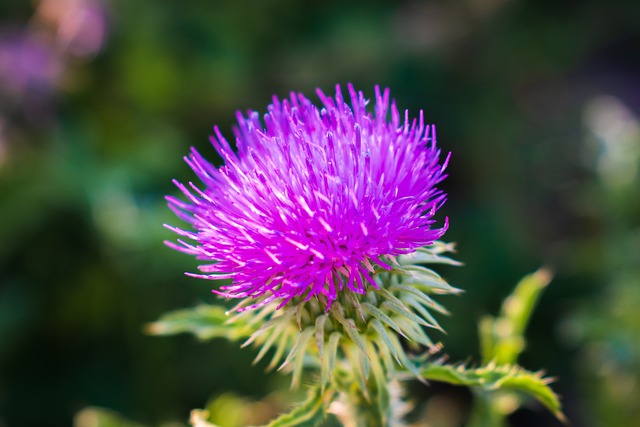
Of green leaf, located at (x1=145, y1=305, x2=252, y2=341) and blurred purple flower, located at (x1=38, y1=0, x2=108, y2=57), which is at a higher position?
blurred purple flower, located at (x1=38, y1=0, x2=108, y2=57)

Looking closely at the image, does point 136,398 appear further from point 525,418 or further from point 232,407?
point 525,418

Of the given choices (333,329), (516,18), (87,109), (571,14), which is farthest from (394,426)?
(571,14)

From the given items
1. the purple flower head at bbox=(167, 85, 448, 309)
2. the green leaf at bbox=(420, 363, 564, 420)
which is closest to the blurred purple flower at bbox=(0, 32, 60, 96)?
the purple flower head at bbox=(167, 85, 448, 309)

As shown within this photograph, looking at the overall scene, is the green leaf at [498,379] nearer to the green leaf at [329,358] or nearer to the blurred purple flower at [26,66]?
the green leaf at [329,358]

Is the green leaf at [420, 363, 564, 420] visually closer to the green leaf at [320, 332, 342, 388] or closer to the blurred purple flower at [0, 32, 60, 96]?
the green leaf at [320, 332, 342, 388]

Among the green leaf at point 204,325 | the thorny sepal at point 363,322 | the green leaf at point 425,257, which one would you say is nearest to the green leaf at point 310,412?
the thorny sepal at point 363,322

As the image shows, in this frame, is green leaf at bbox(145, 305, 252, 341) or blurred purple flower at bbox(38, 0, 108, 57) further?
blurred purple flower at bbox(38, 0, 108, 57)

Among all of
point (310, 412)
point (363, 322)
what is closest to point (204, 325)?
point (310, 412)
